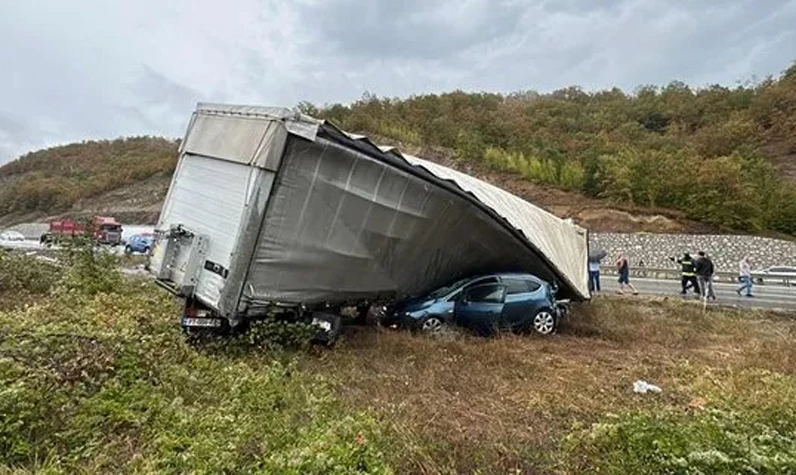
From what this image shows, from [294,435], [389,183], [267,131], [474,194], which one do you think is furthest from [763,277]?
[294,435]

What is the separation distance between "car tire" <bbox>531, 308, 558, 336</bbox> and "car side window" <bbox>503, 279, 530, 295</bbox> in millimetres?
518

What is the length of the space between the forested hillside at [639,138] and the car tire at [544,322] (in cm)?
2522

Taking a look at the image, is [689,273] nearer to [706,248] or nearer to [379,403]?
[706,248]

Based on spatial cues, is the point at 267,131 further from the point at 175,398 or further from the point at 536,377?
the point at 536,377

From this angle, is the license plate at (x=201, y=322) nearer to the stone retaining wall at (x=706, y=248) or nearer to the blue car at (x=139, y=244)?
the stone retaining wall at (x=706, y=248)

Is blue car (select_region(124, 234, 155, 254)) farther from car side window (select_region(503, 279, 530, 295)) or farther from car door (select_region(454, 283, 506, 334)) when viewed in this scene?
car side window (select_region(503, 279, 530, 295))

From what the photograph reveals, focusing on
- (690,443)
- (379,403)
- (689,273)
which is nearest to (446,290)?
(379,403)

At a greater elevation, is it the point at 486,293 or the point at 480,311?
the point at 486,293

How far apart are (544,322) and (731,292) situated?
1296 cm

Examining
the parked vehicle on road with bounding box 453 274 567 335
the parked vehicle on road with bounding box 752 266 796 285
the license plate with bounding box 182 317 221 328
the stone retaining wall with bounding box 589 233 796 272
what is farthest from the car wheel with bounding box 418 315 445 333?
the stone retaining wall with bounding box 589 233 796 272

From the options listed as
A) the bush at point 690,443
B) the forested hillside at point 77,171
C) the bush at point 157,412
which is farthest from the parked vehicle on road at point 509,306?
the forested hillside at point 77,171

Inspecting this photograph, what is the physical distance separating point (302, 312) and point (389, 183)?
2461 mm

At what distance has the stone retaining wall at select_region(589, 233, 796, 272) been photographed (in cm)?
2747

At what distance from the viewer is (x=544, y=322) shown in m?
10.8
